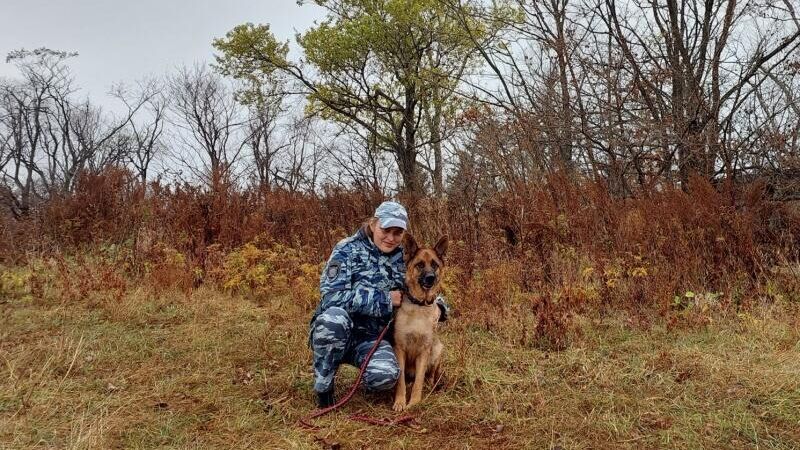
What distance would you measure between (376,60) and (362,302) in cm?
1756

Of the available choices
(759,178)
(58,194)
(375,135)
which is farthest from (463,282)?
(375,135)

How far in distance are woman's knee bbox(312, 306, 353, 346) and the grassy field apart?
0.47 metres

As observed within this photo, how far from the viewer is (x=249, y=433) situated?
308 centimetres

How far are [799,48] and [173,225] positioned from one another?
9500 millimetres

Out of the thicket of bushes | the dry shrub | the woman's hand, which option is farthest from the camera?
the dry shrub

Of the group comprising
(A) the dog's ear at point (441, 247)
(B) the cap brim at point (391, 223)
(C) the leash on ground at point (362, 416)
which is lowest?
(C) the leash on ground at point (362, 416)

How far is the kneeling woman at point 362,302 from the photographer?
340cm

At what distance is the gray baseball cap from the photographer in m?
3.45

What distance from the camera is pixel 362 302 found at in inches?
134

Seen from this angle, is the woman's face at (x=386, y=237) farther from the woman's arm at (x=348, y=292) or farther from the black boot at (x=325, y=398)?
the black boot at (x=325, y=398)

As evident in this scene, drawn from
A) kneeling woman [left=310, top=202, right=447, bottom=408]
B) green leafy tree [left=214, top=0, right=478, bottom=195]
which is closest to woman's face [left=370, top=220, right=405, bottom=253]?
kneeling woman [left=310, top=202, right=447, bottom=408]

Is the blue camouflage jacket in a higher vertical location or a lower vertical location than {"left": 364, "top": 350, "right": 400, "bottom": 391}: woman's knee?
higher

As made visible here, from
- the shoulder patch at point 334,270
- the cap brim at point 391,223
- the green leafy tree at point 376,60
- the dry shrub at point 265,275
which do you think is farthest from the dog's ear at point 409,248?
the green leafy tree at point 376,60

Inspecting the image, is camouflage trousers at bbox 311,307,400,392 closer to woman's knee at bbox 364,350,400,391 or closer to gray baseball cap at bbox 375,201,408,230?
woman's knee at bbox 364,350,400,391
